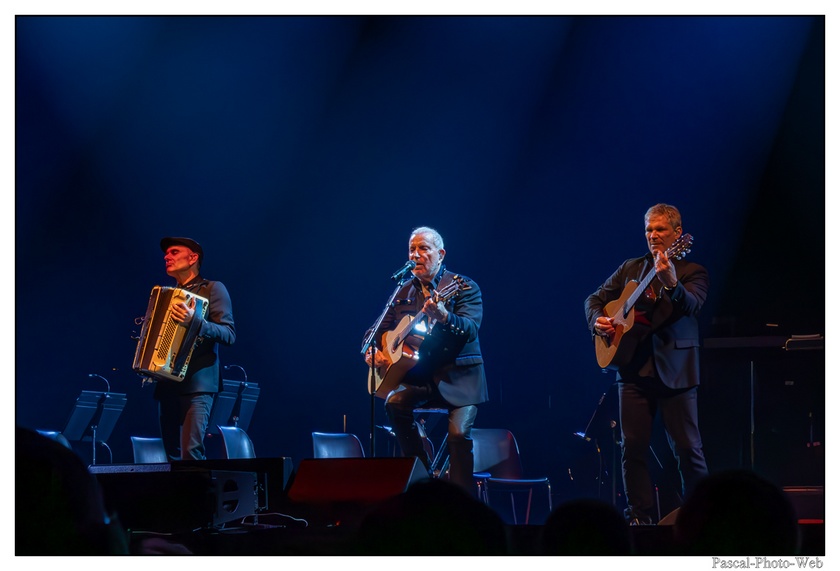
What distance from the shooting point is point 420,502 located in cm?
246

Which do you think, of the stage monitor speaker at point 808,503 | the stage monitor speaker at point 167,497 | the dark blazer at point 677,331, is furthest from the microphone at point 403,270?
the stage monitor speaker at point 808,503

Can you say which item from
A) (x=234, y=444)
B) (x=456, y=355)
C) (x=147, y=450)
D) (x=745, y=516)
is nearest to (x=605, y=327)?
(x=456, y=355)

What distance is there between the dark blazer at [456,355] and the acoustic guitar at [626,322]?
836 millimetres

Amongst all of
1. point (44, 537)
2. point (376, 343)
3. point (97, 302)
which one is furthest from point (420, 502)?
point (97, 302)

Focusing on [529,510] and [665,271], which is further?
[529,510]

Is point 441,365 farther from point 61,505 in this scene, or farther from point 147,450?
point 61,505

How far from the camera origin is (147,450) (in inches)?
255

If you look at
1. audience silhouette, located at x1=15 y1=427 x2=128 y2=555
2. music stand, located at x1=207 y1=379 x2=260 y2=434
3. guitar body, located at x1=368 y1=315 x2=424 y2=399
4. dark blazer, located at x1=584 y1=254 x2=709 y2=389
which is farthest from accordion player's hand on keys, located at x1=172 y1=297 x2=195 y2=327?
audience silhouette, located at x1=15 y1=427 x2=128 y2=555

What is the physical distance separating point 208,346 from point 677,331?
316 cm

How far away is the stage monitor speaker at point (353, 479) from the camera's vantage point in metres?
4.17

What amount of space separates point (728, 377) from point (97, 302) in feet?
21.7

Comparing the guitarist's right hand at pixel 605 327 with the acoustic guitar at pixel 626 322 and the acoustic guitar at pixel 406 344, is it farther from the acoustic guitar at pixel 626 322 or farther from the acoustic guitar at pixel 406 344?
the acoustic guitar at pixel 406 344

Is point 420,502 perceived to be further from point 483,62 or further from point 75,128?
point 75,128

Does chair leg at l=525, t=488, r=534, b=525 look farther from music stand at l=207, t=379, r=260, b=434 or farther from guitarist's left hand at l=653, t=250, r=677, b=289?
guitarist's left hand at l=653, t=250, r=677, b=289
